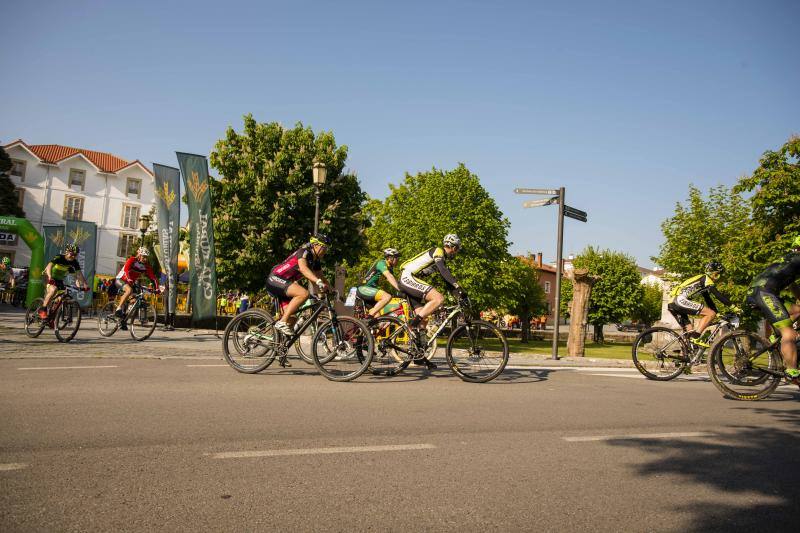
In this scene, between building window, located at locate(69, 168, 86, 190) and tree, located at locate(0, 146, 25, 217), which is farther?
building window, located at locate(69, 168, 86, 190)

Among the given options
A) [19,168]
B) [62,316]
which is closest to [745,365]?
[62,316]

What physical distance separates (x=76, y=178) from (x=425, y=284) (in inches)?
2526

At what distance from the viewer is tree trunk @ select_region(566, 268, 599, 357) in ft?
54.0

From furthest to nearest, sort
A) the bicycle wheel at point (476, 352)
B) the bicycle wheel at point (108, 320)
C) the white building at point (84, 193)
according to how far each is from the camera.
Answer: the white building at point (84, 193) < the bicycle wheel at point (108, 320) < the bicycle wheel at point (476, 352)

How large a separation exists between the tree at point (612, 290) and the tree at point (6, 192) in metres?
55.2

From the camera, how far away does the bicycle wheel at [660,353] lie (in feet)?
29.6

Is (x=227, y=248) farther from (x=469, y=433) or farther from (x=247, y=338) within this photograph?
(x=469, y=433)

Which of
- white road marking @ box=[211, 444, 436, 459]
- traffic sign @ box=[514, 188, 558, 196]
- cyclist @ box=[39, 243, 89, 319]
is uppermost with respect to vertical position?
traffic sign @ box=[514, 188, 558, 196]

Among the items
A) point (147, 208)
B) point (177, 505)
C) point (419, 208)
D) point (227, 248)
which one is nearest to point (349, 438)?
point (177, 505)

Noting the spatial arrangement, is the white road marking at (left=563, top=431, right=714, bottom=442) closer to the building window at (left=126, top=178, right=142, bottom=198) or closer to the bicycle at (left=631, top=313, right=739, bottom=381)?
the bicycle at (left=631, top=313, right=739, bottom=381)

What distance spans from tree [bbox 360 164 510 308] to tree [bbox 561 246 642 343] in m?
21.5

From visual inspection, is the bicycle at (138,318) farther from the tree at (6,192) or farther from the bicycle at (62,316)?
the tree at (6,192)

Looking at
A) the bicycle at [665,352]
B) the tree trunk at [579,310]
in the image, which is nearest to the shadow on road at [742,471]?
the bicycle at [665,352]

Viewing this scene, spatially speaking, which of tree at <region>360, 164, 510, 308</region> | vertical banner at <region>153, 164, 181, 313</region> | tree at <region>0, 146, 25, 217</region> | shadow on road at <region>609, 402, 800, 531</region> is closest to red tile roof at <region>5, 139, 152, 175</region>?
tree at <region>0, 146, 25, 217</region>
